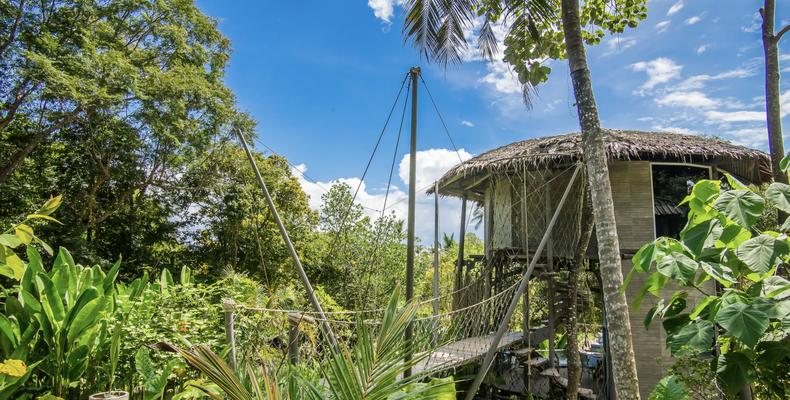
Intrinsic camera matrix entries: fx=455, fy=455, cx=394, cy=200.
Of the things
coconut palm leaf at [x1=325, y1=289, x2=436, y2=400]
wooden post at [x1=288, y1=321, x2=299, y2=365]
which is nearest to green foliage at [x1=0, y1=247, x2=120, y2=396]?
wooden post at [x1=288, y1=321, x2=299, y2=365]

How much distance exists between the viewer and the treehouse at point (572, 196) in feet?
17.5

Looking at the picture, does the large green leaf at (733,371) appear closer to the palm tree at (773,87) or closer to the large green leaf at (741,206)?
the large green leaf at (741,206)

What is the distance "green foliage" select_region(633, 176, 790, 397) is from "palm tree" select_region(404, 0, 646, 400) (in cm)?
26

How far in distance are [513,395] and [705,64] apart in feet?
14.7

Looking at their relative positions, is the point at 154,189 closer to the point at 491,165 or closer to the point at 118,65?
the point at 118,65

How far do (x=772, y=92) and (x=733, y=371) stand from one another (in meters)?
2.60

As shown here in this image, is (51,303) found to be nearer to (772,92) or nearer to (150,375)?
(150,375)

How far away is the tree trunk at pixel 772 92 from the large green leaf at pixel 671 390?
6.67ft

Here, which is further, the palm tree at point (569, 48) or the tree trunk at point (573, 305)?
the tree trunk at point (573, 305)

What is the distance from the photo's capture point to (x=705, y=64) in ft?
16.2

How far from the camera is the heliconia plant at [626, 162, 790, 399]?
2.29 meters

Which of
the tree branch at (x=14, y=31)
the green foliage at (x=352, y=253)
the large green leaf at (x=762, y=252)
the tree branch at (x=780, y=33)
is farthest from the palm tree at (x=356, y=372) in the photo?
the green foliage at (x=352, y=253)

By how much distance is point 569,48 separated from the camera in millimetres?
2998

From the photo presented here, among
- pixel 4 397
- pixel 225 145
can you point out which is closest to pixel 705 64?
pixel 4 397
